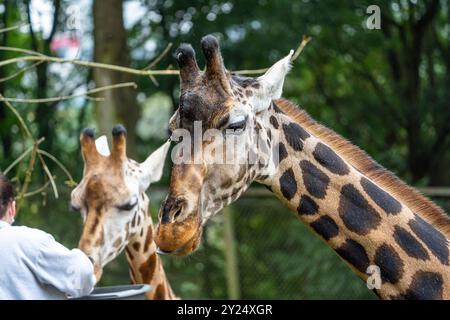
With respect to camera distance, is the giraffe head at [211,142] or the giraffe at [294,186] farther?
the giraffe at [294,186]

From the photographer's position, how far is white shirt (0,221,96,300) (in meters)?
4.05

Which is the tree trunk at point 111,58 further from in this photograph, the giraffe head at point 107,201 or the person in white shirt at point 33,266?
the person in white shirt at point 33,266

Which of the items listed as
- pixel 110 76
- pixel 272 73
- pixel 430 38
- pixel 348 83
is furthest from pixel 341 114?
pixel 272 73

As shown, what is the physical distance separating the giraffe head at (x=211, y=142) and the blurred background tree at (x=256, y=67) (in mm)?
5447

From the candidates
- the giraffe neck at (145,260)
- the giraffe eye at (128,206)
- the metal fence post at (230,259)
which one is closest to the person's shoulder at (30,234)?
the giraffe eye at (128,206)

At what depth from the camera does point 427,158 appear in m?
11.7

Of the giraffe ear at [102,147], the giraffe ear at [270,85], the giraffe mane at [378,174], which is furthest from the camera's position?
the giraffe ear at [102,147]

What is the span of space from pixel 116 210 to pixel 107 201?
0.08 metres

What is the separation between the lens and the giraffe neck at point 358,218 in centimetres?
407

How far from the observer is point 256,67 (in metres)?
10.5

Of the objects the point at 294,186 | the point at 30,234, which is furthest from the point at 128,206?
the point at 294,186

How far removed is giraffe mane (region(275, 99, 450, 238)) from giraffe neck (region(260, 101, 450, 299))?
8cm

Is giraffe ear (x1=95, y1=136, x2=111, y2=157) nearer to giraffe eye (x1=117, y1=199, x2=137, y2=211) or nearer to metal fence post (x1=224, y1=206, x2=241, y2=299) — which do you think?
giraffe eye (x1=117, y1=199, x2=137, y2=211)

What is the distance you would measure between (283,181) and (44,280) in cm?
115
